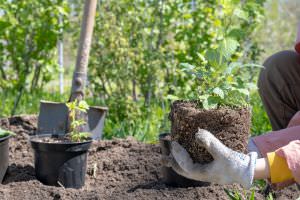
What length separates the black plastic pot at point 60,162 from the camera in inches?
95.3

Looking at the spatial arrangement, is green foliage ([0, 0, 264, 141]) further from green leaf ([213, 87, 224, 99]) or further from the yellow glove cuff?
the yellow glove cuff

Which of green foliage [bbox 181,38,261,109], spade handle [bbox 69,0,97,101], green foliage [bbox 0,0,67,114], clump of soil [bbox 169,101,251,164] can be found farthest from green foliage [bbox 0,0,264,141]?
clump of soil [bbox 169,101,251,164]

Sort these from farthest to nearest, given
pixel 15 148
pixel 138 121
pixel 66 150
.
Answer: pixel 138 121 < pixel 15 148 < pixel 66 150

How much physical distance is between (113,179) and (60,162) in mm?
316

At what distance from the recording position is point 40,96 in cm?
512

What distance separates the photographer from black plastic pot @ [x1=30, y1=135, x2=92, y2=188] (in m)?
2.42

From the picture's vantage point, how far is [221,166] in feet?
5.38

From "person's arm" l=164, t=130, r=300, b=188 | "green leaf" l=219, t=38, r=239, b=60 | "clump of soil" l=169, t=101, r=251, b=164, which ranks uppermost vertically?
"green leaf" l=219, t=38, r=239, b=60

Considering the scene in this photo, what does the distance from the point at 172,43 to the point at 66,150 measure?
104 inches

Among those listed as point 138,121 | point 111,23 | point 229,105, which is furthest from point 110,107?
point 229,105

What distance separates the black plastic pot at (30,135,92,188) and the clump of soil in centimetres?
76

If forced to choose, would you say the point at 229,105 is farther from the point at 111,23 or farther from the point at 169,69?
the point at 169,69

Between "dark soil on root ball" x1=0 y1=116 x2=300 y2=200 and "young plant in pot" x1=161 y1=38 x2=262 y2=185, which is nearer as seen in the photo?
"young plant in pot" x1=161 y1=38 x2=262 y2=185

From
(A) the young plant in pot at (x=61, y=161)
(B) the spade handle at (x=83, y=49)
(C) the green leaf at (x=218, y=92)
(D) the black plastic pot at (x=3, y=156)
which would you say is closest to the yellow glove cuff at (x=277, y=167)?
(C) the green leaf at (x=218, y=92)
